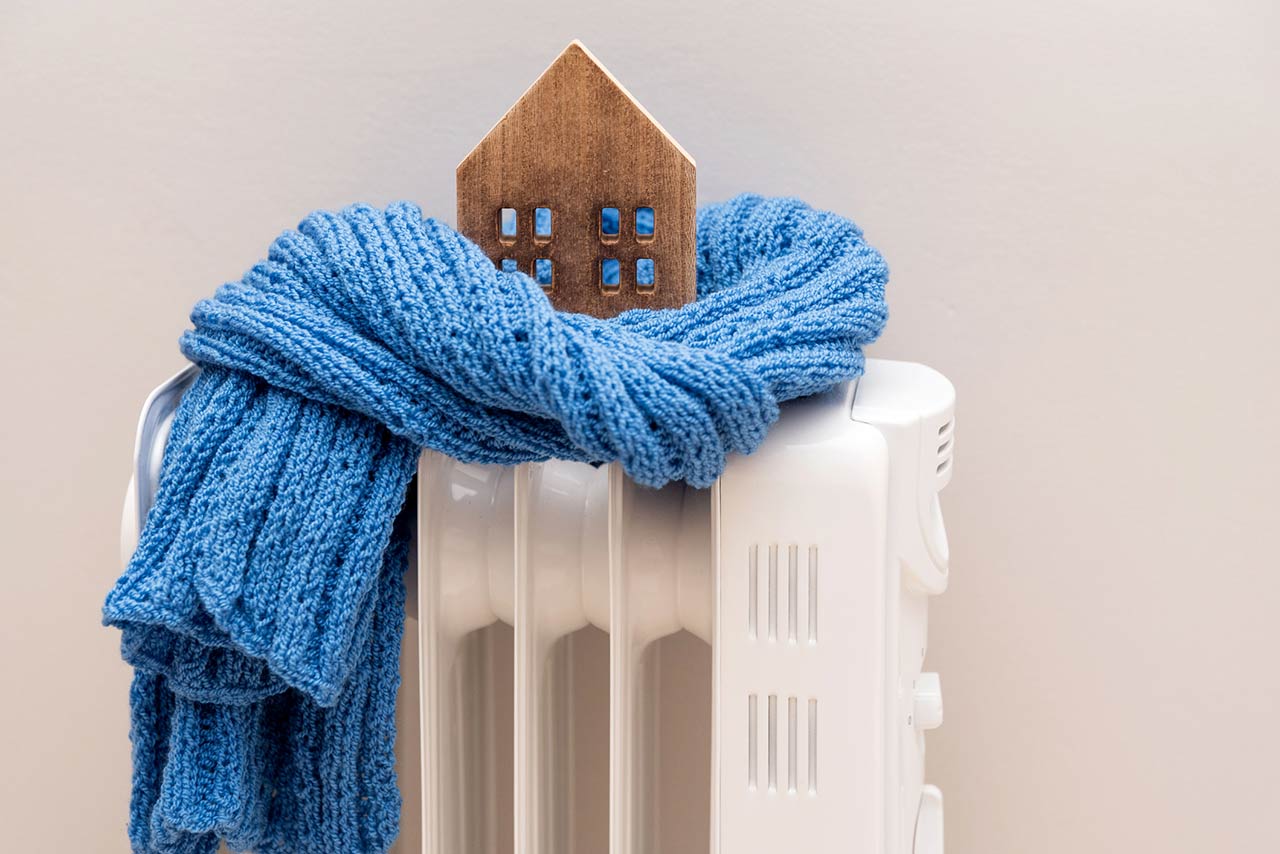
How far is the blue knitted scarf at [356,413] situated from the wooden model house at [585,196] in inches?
2.1

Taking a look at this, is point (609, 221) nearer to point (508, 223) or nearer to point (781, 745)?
point (508, 223)

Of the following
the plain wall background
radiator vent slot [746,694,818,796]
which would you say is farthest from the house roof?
radiator vent slot [746,694,818,796]

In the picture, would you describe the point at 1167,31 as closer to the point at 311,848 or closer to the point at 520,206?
the point at 520,206

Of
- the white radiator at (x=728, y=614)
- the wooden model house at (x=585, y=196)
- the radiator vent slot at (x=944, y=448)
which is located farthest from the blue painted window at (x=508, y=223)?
the radiator vent slot at (x=944, y=448)

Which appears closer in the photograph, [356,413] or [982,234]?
[356,413]

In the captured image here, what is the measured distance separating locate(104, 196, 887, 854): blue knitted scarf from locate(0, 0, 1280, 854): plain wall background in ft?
0.62

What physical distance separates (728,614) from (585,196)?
0.82 ft

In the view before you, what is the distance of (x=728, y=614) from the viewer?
594 mm

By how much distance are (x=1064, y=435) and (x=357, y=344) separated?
0.50 m

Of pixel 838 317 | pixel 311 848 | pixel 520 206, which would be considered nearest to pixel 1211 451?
pixel 838 317

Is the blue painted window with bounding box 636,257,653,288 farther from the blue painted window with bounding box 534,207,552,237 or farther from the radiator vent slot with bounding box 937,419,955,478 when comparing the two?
the radiator vent slot with bounding box 937,419,955,478

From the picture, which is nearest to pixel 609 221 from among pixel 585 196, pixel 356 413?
pixel 585 196

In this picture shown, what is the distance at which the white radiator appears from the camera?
0.58 meters

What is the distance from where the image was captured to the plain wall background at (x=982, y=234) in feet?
2.55
